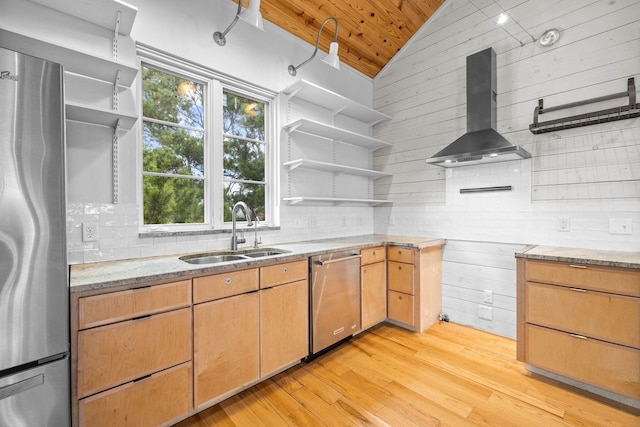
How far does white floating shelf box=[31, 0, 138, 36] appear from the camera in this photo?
5.38 ft

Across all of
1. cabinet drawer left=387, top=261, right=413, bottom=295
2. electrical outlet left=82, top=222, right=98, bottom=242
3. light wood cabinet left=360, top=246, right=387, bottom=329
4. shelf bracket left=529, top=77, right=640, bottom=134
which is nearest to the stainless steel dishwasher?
light wood cabinet left=360, top=246, right=387, bottom=329

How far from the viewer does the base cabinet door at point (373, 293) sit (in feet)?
8.96

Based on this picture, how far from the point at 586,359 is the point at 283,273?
213 cm

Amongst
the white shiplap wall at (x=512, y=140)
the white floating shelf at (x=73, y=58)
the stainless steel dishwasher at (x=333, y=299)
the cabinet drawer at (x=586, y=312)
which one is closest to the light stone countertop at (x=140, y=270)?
the stainless steel dishwasher at (x=333, y=299)

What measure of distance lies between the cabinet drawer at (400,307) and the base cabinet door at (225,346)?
160 cm

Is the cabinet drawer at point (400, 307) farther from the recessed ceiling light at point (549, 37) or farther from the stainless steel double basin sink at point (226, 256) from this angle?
the recessed ceiling light at point (549, 37)

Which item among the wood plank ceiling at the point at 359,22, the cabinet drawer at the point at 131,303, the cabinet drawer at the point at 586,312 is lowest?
the cabinet drawer at the point at 586,312

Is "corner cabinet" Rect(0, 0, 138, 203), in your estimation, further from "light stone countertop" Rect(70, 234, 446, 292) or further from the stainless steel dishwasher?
the stainless steel dishwasher

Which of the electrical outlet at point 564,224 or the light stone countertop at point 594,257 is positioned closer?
the light stone countertop at point 594,257

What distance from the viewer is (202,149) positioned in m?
→ 2.41

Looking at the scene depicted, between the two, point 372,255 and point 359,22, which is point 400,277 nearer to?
point 372,255

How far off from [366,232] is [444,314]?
1.35 meters

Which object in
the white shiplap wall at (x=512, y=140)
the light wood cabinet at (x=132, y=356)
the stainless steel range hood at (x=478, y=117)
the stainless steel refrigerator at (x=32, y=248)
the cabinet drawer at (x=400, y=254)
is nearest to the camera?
the stainless steel refrigerator at (x=32, y=248)

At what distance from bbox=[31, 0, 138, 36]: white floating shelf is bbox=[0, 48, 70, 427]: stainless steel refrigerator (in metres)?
0.77
